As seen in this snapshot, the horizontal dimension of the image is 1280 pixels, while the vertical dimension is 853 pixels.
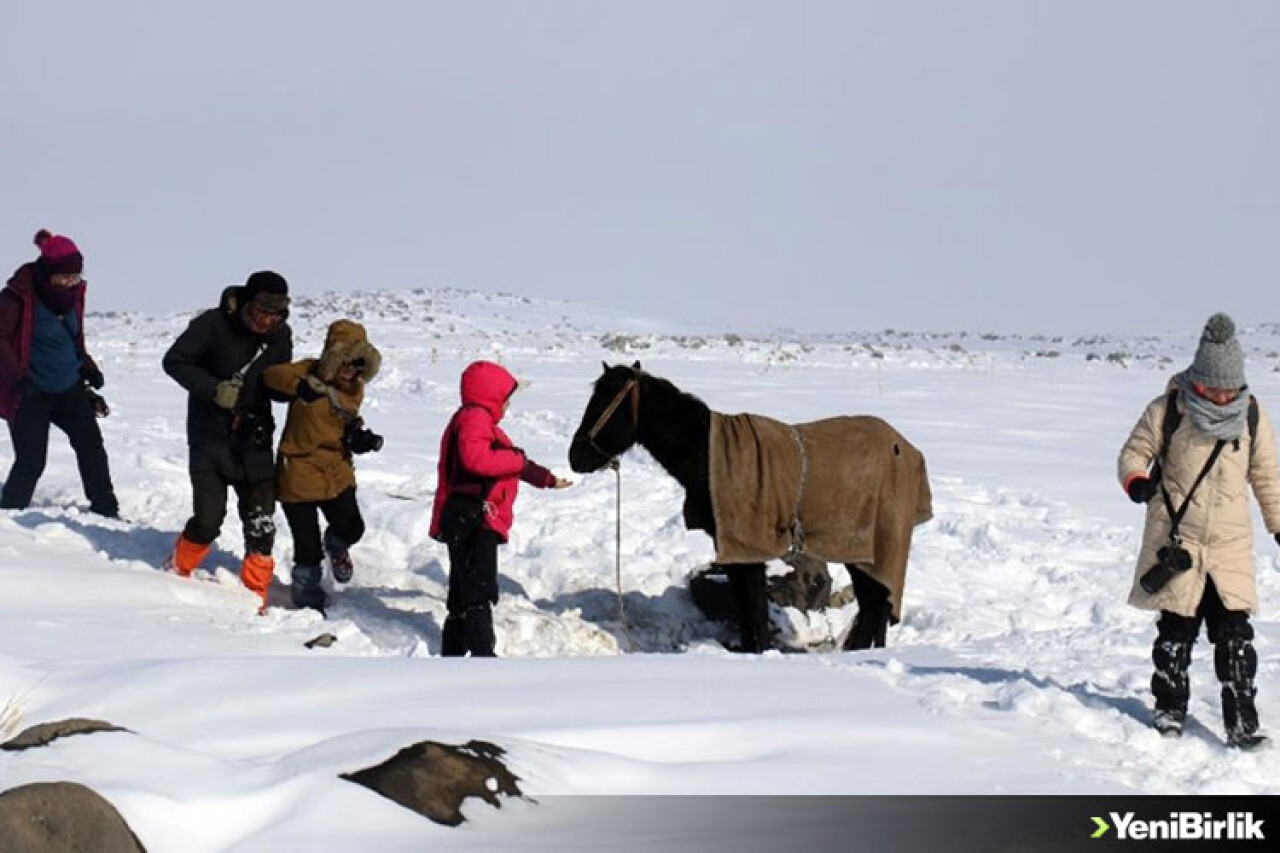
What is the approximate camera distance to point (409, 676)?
17.4 ft

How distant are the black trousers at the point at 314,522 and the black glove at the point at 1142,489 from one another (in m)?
4.52

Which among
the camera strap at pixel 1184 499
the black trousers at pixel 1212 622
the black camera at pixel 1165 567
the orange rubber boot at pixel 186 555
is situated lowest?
the orange rubber boot at pixel 186 555

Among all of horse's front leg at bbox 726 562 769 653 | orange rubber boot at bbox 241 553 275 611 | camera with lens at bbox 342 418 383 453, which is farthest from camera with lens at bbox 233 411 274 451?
horse's front leg at bbox 726 562 769 653

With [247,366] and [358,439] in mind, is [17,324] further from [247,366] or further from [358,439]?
[358,439]

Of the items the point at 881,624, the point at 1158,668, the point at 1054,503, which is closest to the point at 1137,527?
the point at 1054,503

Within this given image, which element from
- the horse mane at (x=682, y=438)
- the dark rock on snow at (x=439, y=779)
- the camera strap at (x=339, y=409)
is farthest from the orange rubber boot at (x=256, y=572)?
the dark rock on snow at (x=439, y=779)

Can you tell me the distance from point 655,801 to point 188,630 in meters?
3.94

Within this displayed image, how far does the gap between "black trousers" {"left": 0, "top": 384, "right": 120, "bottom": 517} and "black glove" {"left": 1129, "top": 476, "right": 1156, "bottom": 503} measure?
6970 millimetres

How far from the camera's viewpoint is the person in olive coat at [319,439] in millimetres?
7684

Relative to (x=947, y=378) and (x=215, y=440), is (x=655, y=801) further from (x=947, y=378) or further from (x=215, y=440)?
(x=947, y=378)

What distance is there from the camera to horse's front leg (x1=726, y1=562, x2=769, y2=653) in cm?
766

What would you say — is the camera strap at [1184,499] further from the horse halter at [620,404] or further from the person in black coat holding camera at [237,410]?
the person in black coat holding camera at [237,410]

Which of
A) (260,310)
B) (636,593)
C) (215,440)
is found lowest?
(636,593)

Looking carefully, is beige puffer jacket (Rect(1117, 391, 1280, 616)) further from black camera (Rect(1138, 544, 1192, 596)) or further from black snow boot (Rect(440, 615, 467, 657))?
black snow boot (Rect(440, 615, 467, 657))
